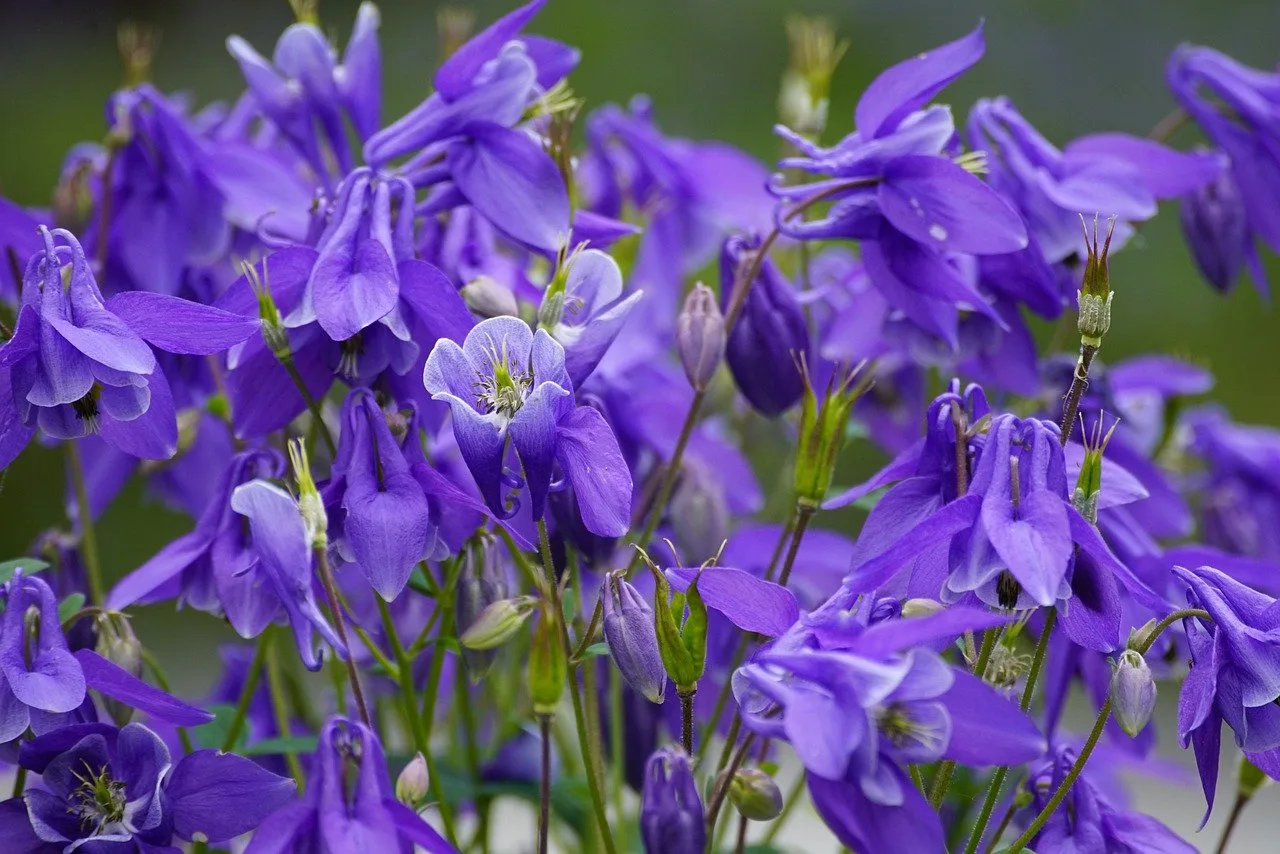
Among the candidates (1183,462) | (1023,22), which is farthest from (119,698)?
(1023,22)

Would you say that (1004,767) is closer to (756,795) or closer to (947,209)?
(756,795)

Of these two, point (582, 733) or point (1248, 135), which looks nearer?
point (582, 733)

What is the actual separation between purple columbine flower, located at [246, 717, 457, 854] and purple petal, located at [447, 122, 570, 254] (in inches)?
9.5

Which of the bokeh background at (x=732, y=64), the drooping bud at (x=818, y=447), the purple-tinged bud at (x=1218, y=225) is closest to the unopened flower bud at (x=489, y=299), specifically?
the drooping bud at (x=818, y=447)

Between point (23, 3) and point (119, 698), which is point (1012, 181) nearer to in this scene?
point (119, 698)

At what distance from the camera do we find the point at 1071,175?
0.70 meters

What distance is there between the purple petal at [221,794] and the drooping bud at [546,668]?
0.33 feet

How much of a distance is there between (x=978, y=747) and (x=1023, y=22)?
3.17 m

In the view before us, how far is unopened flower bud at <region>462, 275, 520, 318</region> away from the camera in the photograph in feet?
1.90

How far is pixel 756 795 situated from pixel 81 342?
292mm

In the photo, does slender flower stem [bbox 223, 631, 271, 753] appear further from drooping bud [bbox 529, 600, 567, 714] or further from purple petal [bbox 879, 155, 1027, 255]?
purple petal [bbox 879, 155, 1027, 255]

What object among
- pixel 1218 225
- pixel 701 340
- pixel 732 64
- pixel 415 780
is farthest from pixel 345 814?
pixel 732 64

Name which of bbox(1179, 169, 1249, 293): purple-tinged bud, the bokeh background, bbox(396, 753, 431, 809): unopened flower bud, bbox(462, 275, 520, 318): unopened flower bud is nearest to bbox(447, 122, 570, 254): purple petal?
bbox(462, 275, 520, 318): unopened flower bud

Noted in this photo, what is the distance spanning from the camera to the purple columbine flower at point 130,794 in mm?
502
